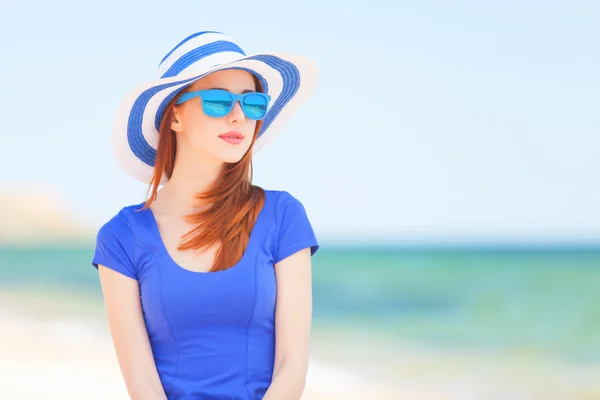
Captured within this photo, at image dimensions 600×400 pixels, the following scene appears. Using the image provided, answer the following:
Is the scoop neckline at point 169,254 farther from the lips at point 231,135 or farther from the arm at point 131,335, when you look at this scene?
the lips at point 231,135

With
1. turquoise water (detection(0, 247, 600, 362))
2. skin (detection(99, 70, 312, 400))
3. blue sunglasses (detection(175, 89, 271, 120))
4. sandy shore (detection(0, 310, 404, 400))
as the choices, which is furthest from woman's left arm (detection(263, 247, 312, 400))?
turquoise water (detection(0, 247, 600, 362))

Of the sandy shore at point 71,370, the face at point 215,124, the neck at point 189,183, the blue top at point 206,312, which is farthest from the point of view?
the sandy shore at point 71,370

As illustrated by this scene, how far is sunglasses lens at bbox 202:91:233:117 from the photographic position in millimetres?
2562

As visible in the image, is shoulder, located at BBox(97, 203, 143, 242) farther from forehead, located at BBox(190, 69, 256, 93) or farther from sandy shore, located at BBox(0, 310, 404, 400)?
sandy shore, located at BBox(0, 310, 404, 400)

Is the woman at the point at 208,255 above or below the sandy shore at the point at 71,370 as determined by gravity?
above

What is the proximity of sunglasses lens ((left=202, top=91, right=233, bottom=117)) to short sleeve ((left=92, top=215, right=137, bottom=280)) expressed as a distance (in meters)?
0.42

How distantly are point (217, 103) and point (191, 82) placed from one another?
115 millimetres

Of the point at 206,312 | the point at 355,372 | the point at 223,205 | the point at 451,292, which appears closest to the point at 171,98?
the point at 223,205

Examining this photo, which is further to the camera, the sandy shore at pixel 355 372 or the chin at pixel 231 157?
the sandy shore at pixel 355 372

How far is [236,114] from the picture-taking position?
2570mm

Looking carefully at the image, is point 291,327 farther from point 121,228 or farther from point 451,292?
point 451,292

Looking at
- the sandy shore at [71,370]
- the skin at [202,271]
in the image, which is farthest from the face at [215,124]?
the sandy shore at [71,370]

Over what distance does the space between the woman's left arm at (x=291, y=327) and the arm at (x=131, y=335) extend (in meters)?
0.33

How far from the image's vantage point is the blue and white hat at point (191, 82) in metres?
2.62
